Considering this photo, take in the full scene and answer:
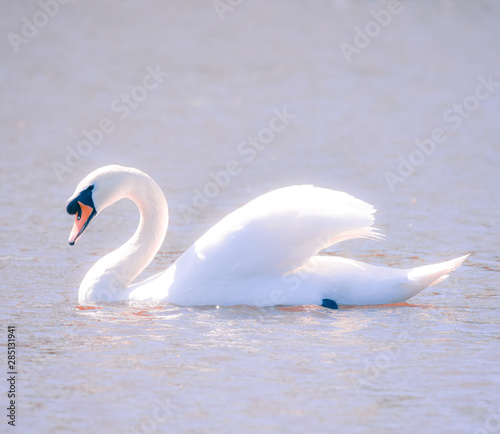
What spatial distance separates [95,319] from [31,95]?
10954mm

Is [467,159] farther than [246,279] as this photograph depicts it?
Yes

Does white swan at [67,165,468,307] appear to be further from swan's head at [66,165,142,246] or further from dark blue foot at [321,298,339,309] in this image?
swan's head at [66,165,142,246]

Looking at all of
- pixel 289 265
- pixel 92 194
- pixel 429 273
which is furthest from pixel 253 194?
pixel 429 273

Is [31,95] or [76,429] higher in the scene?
[31,95]

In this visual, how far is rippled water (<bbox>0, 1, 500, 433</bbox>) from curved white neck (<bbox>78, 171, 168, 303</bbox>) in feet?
0.87

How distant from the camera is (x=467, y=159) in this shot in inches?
552

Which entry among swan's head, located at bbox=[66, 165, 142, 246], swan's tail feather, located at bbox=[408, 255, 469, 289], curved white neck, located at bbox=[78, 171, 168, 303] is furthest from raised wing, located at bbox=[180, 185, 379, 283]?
swan's head, located at bbox=[66, 165, 142, 246]

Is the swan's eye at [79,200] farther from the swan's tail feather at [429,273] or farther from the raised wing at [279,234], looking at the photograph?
the swan's tail feather at [429,273]

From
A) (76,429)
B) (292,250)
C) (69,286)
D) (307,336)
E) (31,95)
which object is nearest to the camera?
(76,429)

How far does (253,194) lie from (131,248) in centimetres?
415

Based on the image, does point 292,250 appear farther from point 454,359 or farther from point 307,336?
point 454,359

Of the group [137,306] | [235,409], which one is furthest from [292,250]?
[235,409]

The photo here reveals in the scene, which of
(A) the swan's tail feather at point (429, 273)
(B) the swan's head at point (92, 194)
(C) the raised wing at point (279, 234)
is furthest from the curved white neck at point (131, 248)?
(A) the swan's tail feather at point (429, 273)

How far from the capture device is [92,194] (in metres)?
8.34
